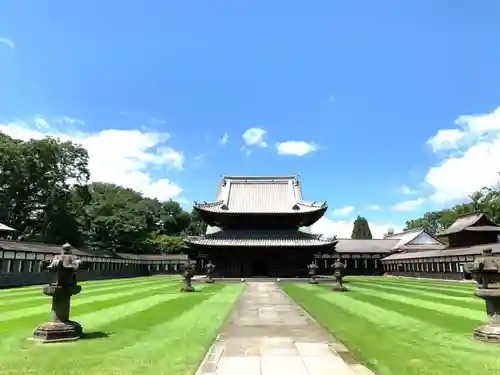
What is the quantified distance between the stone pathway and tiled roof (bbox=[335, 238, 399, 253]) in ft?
175

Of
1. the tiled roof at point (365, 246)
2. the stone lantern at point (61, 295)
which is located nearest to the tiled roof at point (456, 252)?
the tiled roof at point (365, 246)

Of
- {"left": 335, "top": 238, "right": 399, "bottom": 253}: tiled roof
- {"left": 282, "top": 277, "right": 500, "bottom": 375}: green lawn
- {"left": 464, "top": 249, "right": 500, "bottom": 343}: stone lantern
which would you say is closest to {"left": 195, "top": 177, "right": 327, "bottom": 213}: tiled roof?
{"left": 335, "top": 238, "right": 399, "bottom": 253}: tiled roof

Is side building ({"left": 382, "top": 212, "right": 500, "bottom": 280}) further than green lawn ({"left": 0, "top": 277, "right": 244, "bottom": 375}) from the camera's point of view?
Yes

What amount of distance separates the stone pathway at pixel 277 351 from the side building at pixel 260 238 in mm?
30010

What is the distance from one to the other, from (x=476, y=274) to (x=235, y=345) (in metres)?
6.27

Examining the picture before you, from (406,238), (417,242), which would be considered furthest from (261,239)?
(406,238)

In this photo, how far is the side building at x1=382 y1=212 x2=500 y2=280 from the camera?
42.3m

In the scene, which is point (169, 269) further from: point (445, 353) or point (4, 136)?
point (445, 353)

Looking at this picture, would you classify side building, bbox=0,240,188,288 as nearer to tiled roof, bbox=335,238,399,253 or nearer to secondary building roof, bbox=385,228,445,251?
tiled roof, bbox=335,238,399,253

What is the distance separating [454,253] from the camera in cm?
4191

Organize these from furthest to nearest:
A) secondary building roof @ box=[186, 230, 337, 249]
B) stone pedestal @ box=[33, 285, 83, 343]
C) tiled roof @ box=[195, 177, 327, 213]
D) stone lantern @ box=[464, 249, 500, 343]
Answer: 1. tiled roof @ box=[195, 177, 327, 213]
2. secondary building roof @ box=[186, 230, 337, 249]
3. stone pedestal @ box=[33, 285, 83, 343]
4. stone lantern @ box=[464, 249, 500, 343]

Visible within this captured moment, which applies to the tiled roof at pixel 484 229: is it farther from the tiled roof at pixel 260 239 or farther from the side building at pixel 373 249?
the tiled roof at pixel 260 239

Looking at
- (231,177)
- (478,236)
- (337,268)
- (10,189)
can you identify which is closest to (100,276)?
(10,189)

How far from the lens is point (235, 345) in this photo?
870 centimetres
